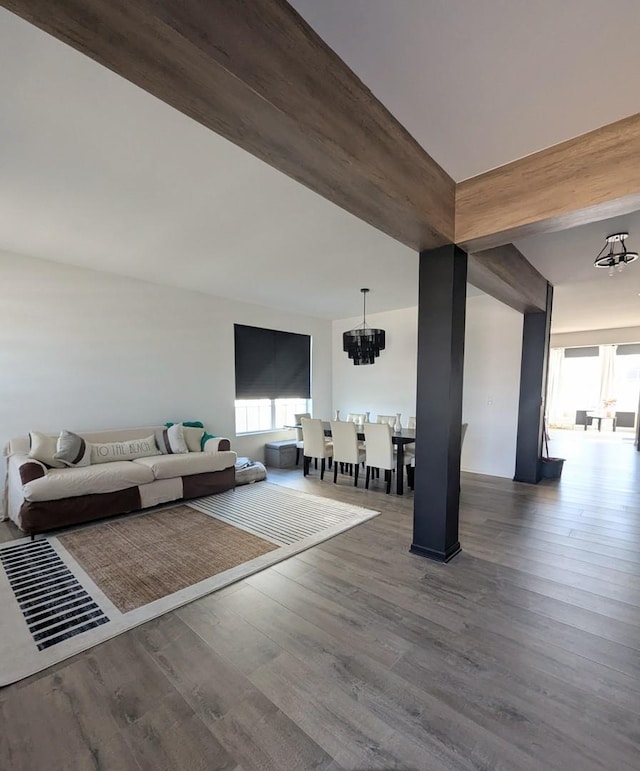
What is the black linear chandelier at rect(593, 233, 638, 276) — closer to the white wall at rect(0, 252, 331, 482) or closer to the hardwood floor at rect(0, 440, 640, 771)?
the hardwood floor at rect(0, 440, 640, 771)

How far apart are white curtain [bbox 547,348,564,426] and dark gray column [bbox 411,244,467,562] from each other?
9.80 m

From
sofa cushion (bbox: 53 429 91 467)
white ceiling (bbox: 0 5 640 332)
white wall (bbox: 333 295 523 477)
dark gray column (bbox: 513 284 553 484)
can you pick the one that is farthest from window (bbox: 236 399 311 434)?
dark gray column (bbox: 513 284 553 484)

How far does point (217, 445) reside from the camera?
461cm

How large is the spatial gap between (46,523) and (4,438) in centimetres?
123

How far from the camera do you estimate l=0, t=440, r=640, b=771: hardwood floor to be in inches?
51.5

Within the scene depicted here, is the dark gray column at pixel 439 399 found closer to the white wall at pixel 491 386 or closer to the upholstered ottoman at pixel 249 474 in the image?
the upholstered ottoman at pixel 249 474

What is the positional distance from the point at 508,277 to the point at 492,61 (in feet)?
7.52

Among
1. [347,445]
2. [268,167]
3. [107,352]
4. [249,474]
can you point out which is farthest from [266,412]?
[268,167]

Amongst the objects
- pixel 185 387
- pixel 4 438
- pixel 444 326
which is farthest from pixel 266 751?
pixel 185 387

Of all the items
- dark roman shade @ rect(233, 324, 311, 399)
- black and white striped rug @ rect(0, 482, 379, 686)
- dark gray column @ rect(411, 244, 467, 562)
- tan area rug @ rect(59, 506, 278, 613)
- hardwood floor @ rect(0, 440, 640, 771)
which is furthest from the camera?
dark roman shade @ rect(233, 324, 311, 399)

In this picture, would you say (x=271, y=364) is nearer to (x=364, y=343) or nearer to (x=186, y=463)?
(x=364, y=343)

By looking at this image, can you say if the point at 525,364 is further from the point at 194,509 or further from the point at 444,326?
the point at 194,509

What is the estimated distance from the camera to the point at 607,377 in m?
9.93

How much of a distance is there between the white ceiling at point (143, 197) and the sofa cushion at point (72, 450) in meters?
1.98
